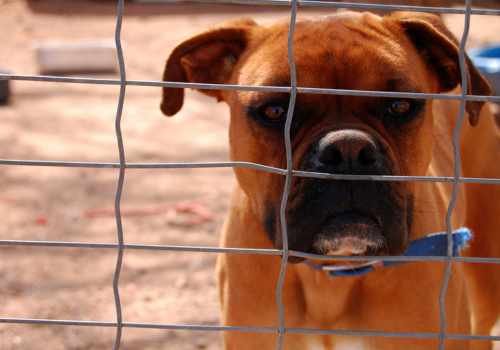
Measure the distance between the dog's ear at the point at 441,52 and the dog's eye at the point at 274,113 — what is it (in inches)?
21.2

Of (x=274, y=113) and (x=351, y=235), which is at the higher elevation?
(x=274, y=113)

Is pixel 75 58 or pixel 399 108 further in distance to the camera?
pixel 75 58

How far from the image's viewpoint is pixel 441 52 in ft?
8.32

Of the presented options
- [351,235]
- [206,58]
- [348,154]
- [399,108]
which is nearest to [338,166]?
[348,154]

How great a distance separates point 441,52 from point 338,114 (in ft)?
1.51

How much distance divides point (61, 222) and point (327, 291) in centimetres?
250

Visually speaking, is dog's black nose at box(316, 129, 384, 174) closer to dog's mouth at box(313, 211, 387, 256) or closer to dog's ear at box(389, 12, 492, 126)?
dog's mouth at box(313, 211, 387, 256)

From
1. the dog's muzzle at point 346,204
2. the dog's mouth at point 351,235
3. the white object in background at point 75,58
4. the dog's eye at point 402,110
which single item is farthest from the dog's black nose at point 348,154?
the white object in background at point 75,58

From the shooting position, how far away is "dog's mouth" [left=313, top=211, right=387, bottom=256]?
2.09m

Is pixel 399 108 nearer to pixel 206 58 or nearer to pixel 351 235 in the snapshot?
pixel 351 235

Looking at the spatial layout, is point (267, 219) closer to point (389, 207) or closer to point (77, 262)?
point (389, 207)

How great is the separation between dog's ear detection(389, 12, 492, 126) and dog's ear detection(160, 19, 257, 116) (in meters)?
0.55

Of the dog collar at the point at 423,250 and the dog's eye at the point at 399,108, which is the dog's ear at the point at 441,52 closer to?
the dog's eye at the point at 399,108

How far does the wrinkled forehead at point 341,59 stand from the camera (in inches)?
93.9
